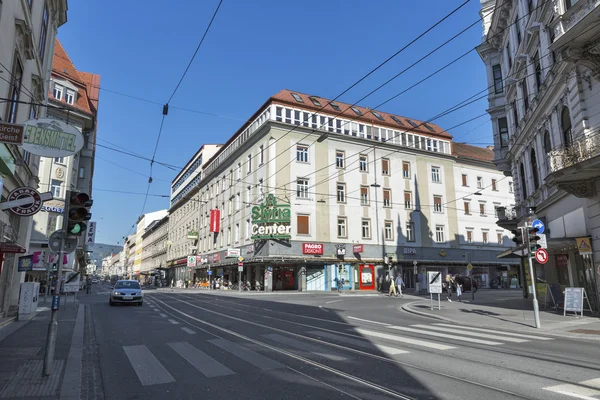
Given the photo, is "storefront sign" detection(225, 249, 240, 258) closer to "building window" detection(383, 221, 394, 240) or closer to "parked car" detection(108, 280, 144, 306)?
"building window" detection(383, 221, 394, 240)

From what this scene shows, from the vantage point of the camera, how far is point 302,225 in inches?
1544


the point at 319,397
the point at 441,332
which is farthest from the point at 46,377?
the point at 441,332

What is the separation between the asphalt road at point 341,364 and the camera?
545cm

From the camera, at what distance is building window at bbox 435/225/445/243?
4679cm

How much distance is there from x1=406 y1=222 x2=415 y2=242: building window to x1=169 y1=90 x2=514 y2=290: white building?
12 centimetres

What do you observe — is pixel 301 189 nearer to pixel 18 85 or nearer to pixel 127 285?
pixel 127 285

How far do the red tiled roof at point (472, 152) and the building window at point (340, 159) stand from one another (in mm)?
16794

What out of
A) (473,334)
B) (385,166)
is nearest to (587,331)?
(473,334)

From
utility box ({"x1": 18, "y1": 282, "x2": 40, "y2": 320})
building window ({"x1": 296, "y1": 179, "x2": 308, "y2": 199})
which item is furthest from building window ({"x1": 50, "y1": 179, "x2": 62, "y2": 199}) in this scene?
utility box ({"x1": 18, "y1": 282, "x2": 40, "y2": 320})

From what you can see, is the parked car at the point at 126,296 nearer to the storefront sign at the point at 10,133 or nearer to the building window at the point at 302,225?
the storefront sign at the point at 10,133

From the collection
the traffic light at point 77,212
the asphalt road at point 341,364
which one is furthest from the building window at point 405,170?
the traffic light at point 77,212

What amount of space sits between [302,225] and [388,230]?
417 inches

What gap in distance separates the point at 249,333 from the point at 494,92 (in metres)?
25.2

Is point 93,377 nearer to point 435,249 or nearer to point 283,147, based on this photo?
point 283,147
